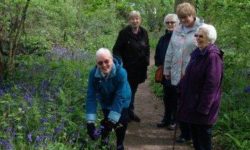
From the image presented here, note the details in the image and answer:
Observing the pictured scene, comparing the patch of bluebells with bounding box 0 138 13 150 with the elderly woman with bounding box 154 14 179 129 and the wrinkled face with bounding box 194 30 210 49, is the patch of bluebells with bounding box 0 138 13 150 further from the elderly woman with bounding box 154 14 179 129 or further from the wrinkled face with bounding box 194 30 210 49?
the elderly woman with bounding box 154 14 179 129

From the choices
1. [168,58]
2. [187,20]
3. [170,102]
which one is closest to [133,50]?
[168,58]

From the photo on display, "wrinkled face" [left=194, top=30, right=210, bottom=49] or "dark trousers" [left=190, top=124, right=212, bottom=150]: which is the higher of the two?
"wrinkled face" [left=194, top=30, right=210, bottom=49]

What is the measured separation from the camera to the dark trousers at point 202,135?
18.5 feet

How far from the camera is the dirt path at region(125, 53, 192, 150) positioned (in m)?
7.25

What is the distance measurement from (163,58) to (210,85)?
8.39ft

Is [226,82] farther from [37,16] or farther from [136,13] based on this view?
[37,16]

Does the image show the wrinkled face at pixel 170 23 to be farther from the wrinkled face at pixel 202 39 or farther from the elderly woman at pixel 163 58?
the wrinkled face at pixel 202 39

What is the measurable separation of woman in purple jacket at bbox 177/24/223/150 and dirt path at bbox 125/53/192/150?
1605 mm

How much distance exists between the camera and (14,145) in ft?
17.9

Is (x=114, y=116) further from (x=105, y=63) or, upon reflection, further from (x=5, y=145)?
(x=5, y=145)

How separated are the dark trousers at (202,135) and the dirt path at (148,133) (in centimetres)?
140

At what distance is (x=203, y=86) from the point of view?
5.44 metres

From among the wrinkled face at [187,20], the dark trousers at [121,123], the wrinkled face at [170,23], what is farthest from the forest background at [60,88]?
the wrinkled face at [187,20]

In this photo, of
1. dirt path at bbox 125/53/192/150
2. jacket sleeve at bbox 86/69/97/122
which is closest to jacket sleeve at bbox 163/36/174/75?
dirt path at bbox 125/53/192/150
